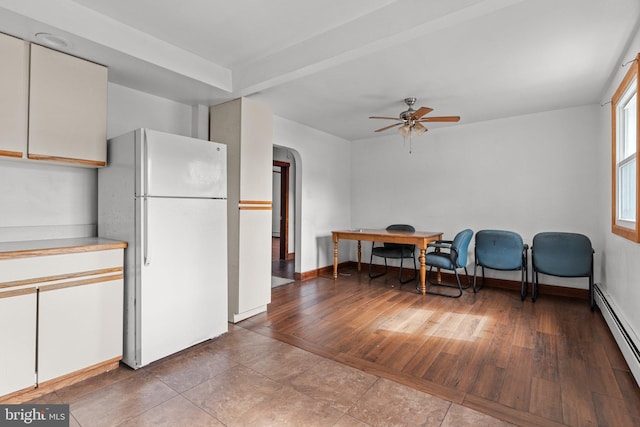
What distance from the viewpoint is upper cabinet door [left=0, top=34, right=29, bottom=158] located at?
2068 mm

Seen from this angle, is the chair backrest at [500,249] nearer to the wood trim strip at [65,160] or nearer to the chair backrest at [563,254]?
the chair backrest at [563,254]

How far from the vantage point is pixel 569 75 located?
10.4ft

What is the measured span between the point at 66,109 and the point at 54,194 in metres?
0.72

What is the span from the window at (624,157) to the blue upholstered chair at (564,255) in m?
0.62

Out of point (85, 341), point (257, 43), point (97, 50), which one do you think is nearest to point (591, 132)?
point (257, 43)

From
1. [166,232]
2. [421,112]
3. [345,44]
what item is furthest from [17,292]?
[421,112]

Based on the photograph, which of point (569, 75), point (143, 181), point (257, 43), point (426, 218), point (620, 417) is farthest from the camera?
point (426, 218)

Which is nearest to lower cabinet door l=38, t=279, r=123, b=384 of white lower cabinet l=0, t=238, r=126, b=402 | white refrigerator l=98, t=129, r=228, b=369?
white lower cabinet l=0, t=238, r=126, b=402

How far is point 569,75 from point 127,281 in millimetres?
4320

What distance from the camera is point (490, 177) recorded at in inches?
188

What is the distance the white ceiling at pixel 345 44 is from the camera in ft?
6.93

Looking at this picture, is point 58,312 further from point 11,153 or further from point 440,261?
point 440,261

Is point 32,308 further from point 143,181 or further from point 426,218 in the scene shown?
point 426,218

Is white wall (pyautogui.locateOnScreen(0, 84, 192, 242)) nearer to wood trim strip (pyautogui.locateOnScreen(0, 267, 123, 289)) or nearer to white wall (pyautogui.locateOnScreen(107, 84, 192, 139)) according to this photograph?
white wall (pyautogui.locateOnScreen(107, 84, 192, 139))
